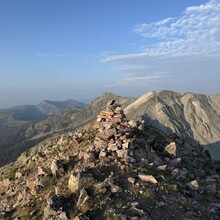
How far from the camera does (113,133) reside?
134 ft

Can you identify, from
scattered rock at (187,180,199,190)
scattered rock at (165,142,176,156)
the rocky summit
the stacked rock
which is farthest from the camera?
scattered rock at (165,142,176,156)

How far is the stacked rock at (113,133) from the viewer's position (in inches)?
1446

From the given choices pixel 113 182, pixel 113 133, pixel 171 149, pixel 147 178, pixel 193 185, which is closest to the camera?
pixel 113 182

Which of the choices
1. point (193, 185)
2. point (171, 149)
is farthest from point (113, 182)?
point (171, 149)

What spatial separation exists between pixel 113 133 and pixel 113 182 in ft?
37.5

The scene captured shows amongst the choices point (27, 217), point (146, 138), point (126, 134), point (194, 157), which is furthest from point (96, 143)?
point (194, 157)

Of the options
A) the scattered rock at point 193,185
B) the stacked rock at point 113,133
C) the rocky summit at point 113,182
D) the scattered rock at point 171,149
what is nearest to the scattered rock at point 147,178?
the rocky summit at point 113,182

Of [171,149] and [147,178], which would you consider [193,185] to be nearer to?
[147,178]

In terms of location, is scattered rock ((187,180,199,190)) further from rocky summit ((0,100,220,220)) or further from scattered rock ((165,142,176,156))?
scattered rock ((165,142,176,156))

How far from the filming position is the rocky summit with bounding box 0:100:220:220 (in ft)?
90.1

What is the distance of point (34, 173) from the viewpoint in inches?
1615

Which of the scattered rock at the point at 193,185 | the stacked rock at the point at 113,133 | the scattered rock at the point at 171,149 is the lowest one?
the scattered rock at the point at 193,185

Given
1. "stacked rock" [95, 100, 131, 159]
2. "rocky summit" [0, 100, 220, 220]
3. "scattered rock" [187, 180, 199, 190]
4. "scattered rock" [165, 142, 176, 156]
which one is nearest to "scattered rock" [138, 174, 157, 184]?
"rocky summit" [0, 100, 220, 220]

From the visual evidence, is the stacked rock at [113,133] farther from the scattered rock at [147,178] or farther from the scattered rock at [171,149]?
the scattered rock at [171,149]
